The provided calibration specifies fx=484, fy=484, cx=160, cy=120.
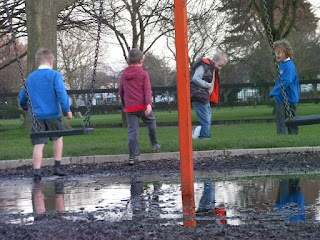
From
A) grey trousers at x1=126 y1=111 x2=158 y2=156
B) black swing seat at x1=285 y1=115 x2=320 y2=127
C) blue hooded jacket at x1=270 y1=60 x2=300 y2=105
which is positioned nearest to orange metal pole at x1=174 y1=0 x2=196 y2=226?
black swing seat at x1=285 y1=115 x2=320 y2=127

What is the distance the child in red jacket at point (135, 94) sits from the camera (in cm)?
763

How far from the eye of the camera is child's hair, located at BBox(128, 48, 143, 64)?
7551 mm

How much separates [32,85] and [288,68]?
14.3 feet

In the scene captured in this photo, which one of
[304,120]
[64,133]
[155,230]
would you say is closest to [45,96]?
[64,133]

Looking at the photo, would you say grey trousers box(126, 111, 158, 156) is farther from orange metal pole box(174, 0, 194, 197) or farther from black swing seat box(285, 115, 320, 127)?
black swing seat box(285, 115, 320, 127)

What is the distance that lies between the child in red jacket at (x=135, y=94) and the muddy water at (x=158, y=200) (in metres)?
1.35

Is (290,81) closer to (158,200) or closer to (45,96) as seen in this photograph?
(45,96)

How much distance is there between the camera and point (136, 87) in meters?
7.68

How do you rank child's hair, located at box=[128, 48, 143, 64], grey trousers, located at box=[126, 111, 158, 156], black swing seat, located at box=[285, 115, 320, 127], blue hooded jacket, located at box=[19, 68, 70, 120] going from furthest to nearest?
grey trousers, located at box=[126, 111, 158, 156], child's hair, located at box=[128, 48, 143, 64], blue hooded jacket, located at box=[19, 68, 70, 120], black swing seat, located at box=[285, 115, 320, 127]

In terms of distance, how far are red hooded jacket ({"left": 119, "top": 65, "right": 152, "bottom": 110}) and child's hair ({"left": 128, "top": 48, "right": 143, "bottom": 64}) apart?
0.08 meters

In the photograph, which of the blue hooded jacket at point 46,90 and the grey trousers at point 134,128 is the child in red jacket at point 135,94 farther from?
the blue hooded jacket at point 46,90

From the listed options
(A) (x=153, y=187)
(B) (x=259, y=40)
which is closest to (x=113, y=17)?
(B) (x=259, y=40)

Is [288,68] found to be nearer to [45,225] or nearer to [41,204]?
[41,204]

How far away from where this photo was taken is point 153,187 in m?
5.63
